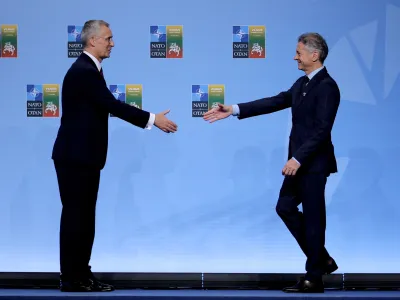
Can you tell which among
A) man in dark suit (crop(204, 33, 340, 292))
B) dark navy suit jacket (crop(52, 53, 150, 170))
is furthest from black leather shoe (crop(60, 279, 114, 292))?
man in dark suit (crop(204, 33, 340, 292))

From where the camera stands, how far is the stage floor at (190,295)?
4.45 m

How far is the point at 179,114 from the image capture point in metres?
5.39

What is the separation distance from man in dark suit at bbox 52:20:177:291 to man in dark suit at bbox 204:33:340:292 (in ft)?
2.44

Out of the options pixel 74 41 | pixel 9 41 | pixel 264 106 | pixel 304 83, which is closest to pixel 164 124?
pixel 264 106

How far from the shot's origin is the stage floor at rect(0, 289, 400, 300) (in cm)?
445

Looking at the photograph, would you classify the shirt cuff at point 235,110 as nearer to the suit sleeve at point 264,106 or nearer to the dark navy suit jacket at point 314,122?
the suit sleeve at point 264,106

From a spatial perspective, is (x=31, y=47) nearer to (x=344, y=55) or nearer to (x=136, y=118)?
(x=136, y=118)

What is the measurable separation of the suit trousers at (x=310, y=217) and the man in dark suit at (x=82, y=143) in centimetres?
80

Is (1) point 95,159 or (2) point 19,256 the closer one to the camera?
(1) point 95,159

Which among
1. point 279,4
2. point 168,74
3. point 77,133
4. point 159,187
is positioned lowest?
point 159,187

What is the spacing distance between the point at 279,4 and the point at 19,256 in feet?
7.84

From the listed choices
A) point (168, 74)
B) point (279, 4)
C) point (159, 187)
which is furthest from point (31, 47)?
point (279, 4)

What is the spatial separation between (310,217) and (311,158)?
33 cm

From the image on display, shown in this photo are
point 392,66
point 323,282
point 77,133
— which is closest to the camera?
point 77,133
